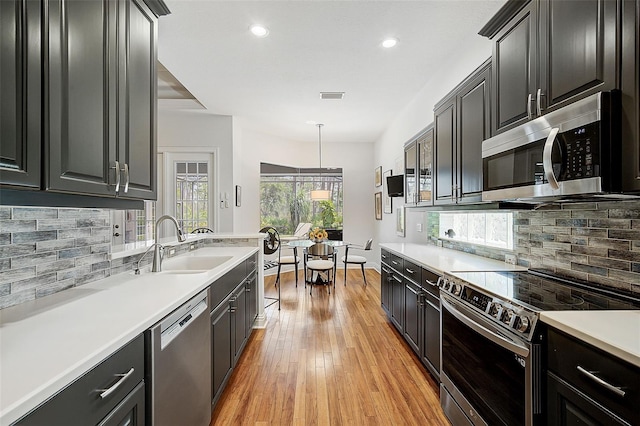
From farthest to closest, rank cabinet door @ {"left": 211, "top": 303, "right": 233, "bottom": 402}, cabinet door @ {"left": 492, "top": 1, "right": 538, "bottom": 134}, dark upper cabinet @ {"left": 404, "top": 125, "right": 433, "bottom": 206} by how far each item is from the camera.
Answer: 1. dark upper cabinet @ {"left": 404, "top": 125, "right": 433, "bottom": 206}
2. cabinet door @ {"left": 211, "top": 303, "right": 233, "bottom": 402}
3. cabinet door @ {"left": 492, "top": 1, "right": 538, "bottom": 134}

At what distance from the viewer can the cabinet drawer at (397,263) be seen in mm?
3113

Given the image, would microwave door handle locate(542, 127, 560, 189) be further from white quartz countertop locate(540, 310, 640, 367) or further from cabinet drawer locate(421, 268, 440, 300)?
cabinet drawer locate(421, 268, 440, 300)

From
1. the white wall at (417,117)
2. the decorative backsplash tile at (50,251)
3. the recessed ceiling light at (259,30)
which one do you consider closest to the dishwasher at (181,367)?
the decorative backsplash tile at (50,251)

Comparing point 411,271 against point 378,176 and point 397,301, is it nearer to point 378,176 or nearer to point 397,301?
point 397,301

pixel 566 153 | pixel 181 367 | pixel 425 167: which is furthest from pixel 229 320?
pixel 425 167

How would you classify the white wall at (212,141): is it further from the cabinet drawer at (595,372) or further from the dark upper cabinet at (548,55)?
the cabinet drawer at (595,372)

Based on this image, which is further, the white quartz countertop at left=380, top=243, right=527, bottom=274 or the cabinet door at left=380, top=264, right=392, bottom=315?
the cabinet door at left=380, top=264, right=392, bottom=315

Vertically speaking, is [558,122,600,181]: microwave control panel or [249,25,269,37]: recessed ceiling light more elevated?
[249,25,269,37]: recessed ceiling light

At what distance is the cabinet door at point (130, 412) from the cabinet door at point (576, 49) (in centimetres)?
204

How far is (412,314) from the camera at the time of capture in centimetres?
279

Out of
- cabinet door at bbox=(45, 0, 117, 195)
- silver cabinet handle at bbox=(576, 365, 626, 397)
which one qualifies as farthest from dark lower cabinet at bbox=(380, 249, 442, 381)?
cabinet door at bbox=(45, 0, 117, 195)

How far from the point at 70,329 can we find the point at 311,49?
289cm

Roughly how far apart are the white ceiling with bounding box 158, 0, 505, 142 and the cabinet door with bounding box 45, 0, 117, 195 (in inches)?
52.5

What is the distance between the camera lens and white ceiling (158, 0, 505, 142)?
8.03 ft
